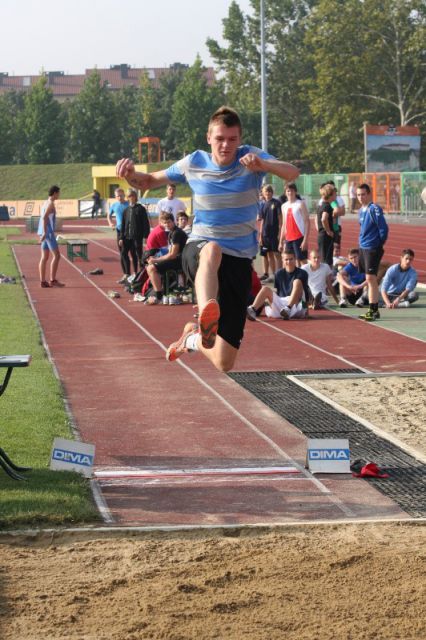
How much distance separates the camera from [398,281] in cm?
1812

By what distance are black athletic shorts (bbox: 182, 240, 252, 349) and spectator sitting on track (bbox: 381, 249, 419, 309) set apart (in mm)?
10770

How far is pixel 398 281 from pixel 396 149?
4307 centimetres

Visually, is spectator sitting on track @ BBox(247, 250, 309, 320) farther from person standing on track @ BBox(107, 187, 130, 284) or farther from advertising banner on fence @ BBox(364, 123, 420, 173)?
advertising banner on fence @ BBox(364, 123, 420, 173)

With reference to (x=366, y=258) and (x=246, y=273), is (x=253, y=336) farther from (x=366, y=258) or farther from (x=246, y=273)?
(x=246, y=273)

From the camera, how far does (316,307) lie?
17797 mm

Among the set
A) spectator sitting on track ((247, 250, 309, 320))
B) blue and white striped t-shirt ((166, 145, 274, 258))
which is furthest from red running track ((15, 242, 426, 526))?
blue and white striped t-shirt ((166, 145, 274, 258))

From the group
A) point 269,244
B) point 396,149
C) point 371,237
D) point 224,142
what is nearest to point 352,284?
point 371,237

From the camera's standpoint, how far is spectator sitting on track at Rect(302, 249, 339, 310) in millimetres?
17688

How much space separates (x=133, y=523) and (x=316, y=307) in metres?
11.5

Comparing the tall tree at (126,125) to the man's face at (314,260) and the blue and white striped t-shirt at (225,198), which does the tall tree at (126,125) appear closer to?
the man's face at (314,260)

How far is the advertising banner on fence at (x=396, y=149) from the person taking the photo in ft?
195

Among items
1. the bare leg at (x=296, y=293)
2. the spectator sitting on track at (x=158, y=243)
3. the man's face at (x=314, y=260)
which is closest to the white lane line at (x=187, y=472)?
the bare leg at (x=296, y=293)

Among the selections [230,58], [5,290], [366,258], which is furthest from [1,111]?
[366,258]

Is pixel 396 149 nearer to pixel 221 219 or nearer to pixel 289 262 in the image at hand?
pixel 289 262
